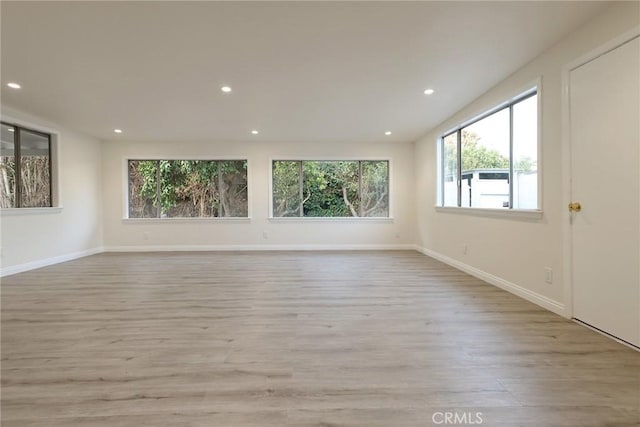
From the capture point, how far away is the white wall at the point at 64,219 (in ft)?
13.8

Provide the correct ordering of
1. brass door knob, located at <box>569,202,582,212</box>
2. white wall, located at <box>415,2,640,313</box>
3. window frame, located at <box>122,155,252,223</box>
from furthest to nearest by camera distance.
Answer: window frame, located at <box>122,155,252,223</box> < brass door knob, located at <box>569,202,582,212</box> < white wall, located at <box>415,2,640,313</box>

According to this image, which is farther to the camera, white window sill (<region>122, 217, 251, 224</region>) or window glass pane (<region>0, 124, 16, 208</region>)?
white window sill (<region>122, 217, 251, 224</region>)

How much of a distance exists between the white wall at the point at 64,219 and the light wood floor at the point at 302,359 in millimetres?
1566

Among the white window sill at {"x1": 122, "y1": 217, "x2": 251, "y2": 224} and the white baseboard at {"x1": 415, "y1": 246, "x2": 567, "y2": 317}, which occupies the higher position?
the white window sill at {"x1": 122, "y1": 217, "x2": 251, "y2": 224}

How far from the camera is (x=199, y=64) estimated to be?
2.82 meters

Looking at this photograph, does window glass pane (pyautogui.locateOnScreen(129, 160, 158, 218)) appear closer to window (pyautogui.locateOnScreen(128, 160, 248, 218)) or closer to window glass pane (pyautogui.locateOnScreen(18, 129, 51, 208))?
window (pyautogui.locateOnScreen(128, 160, 248, 218))

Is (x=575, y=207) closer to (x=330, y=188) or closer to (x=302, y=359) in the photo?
(x=302, y=359)

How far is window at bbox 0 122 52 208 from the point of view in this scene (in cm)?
423

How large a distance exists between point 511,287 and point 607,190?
1.45 meters


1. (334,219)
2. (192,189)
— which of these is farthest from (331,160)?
(192,189)

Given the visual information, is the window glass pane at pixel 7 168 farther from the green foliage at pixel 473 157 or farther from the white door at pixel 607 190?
the white door at pixel 607 190

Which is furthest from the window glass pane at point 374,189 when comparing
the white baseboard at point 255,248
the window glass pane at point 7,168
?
the window glass pane at point 7,168

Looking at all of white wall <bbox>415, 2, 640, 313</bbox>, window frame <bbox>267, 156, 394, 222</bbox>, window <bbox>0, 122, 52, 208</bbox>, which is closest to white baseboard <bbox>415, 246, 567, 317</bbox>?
white wall <bbox>415, 2, 640, 313</bbox>

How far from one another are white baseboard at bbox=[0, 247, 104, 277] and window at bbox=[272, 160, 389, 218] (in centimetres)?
376
